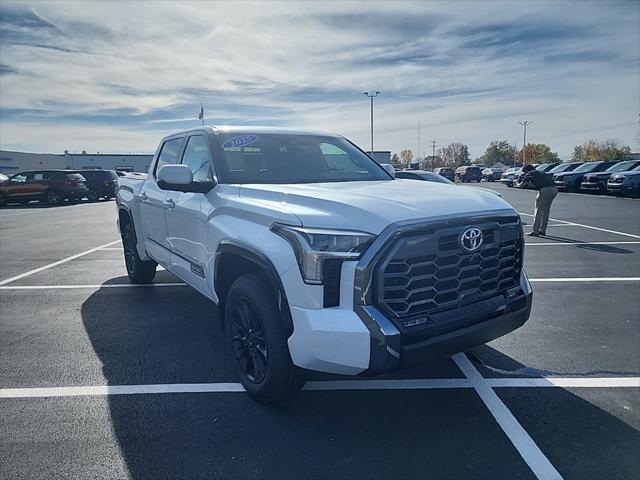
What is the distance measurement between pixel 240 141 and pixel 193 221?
0.82 metres

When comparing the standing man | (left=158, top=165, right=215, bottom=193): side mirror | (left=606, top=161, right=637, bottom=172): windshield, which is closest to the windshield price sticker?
(left=158, top=165, right=215, bottom=193): side mirror

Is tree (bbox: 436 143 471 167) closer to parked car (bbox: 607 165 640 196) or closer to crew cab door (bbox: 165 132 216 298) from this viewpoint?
parked car (bbox: 607 165 640 196)

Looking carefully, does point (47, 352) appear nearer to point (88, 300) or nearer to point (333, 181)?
point (88, 300)

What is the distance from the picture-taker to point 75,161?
77.8 metres

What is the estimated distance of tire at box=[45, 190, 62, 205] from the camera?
24188mm

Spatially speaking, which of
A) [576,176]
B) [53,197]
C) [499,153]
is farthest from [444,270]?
[499,153]

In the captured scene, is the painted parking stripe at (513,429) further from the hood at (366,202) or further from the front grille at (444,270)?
the hood at (366,202)

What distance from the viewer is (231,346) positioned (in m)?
3.56

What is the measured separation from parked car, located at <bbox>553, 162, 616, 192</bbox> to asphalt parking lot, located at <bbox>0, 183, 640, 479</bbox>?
2523 cm

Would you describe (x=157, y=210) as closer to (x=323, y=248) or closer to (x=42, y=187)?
(x=323, y=248)

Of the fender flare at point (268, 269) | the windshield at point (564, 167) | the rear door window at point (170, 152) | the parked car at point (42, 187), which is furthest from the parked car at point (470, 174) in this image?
the fender flare at point (268, 269)

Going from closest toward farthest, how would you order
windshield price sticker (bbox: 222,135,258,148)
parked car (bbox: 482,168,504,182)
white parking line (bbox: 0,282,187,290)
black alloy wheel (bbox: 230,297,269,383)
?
1. black alloy wheel (bbox: 230,297,269,383)
2. windshield price sticker (bbox: 222,135,258,148)
3. white parking line (bbox: 0,282,187,290)
4. parked car (bbox: 482,168,504,182)

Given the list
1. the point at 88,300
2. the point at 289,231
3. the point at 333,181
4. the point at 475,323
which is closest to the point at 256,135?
the point at 333,181

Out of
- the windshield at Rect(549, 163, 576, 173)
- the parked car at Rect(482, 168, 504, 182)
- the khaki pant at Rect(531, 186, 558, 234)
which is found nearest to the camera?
the khaki pant at Rect(531, 186, 558, 234)
